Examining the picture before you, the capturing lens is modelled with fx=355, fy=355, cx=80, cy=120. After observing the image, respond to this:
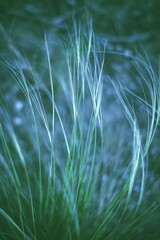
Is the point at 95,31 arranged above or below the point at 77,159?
above

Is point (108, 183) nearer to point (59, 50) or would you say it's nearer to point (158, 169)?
point (158, 169)

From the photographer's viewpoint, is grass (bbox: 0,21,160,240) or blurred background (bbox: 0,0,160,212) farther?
blurred background (bbox: 0,0,160,212)

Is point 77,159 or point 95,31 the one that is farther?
point 95,31

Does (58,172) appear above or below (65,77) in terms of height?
below

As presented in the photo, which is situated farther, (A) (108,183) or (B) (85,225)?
(A) (108,183)

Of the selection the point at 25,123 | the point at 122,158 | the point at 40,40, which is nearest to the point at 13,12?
the point at 40,40

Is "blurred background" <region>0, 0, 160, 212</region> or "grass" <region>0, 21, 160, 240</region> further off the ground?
"blurred background" <region>0, 0, 160, 212</region>

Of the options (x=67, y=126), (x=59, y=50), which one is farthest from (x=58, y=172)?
(x=59, y=50)

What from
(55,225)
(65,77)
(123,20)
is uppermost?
(123,20)
